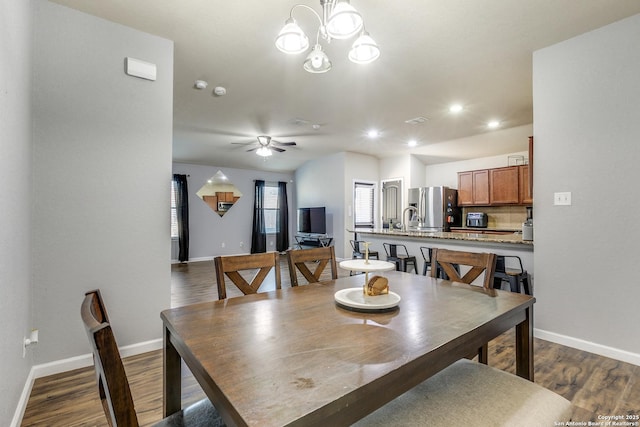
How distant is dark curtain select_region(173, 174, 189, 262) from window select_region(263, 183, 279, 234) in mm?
2035

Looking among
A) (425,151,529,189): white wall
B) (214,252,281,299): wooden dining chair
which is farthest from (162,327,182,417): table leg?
(425,151,529,189): white wall

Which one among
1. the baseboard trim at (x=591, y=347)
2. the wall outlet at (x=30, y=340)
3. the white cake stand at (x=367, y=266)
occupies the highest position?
the white cake stand at (x=367, y=266)

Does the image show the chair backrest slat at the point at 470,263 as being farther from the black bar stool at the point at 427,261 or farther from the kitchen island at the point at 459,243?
the black bar stool at the point at 427,261

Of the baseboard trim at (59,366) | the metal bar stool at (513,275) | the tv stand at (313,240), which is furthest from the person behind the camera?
the tv stand at (313,240)

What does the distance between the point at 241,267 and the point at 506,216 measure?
6172mm

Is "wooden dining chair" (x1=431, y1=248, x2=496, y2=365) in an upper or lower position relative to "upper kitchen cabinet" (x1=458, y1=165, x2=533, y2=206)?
lower

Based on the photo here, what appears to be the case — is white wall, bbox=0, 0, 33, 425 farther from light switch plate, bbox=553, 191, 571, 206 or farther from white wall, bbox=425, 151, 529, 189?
white wall, bbox=425, 151, 529, 189

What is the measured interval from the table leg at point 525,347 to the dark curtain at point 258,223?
22.8ft

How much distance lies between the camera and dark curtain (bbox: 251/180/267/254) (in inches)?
312

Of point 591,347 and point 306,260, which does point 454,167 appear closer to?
point 591,347

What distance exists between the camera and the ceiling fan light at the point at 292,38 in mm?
1670

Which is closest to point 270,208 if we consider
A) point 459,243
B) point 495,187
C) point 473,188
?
point 473,188

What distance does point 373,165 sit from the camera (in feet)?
23.8

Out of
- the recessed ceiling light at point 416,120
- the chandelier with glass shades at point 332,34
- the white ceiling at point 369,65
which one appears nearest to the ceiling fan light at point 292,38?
the chandelier with glass shades at point 332,34
